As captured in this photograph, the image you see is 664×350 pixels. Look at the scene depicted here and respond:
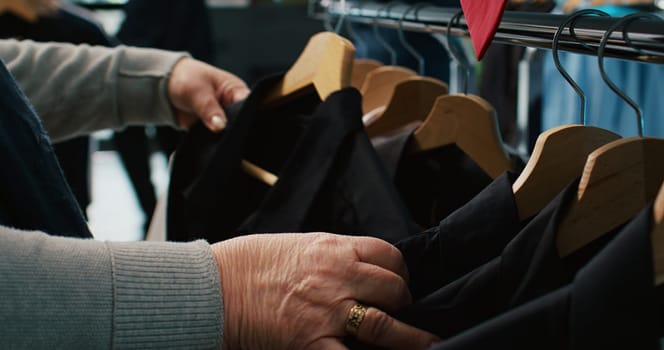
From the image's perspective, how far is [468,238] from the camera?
560 mm

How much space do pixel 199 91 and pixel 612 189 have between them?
0.68 meters

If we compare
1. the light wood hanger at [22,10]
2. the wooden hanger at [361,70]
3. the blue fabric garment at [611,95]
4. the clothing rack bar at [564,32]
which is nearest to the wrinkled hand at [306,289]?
the clothing rack bar at [564,32]

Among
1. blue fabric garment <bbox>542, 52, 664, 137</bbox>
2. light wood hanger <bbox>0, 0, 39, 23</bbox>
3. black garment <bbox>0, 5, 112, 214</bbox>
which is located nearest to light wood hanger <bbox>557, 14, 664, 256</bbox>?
blue fabric garment <bbox>542, 52, 664, 137</bbox>

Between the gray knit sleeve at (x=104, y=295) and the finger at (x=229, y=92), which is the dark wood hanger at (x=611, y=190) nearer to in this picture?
the gray knit sleeve at (x=104, y=295)

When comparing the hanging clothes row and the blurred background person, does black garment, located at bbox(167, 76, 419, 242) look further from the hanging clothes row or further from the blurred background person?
the blurred background person

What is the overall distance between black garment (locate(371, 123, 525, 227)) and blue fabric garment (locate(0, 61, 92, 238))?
36 centimetres

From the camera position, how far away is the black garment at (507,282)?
49 cm

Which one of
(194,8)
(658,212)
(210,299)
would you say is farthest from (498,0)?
(194,8)

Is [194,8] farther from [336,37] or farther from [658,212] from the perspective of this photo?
[658,212]

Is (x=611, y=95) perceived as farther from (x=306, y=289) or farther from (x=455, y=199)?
(x=306, y=289)

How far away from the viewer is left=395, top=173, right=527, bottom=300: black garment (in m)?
0.56

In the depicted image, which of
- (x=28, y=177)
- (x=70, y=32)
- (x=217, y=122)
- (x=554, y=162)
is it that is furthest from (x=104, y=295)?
(x=70, y=32)

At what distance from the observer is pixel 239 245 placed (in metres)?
0.57

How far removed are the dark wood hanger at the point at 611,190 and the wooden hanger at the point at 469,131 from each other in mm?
244
